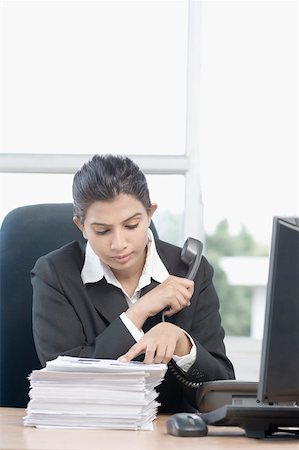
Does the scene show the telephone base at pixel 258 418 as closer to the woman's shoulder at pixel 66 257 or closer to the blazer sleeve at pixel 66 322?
the blazer sleeve at pixel 66 322

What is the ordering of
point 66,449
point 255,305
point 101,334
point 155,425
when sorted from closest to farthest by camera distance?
point 66,449
point 155,425
point 101,334
point 255,305

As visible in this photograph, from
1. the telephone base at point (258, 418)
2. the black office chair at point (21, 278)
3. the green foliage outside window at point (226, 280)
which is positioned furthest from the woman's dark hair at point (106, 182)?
the green foliage outside window at point (226, 280)

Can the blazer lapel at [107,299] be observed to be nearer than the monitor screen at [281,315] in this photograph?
No

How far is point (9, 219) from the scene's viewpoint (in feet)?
7.67

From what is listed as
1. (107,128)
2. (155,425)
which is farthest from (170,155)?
(155,425)

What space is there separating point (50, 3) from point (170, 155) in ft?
2.29

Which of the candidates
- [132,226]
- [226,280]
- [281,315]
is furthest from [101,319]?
[226,280]

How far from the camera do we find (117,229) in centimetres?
201

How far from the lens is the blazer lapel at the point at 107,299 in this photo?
2.14 m

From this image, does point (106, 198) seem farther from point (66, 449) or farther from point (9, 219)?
point (66, 449)

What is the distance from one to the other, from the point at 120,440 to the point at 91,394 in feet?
0.42

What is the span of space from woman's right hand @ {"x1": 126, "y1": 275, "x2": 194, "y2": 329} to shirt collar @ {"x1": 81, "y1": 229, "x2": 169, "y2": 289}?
0.39 feet

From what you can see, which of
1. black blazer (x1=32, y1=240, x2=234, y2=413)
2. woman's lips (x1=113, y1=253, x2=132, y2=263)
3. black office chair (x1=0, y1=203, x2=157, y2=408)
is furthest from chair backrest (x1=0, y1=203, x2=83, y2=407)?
woman's lips (x1=113, y1=253, x2=132, y2=263)

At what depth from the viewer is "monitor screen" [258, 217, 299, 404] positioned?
55.3 inches
